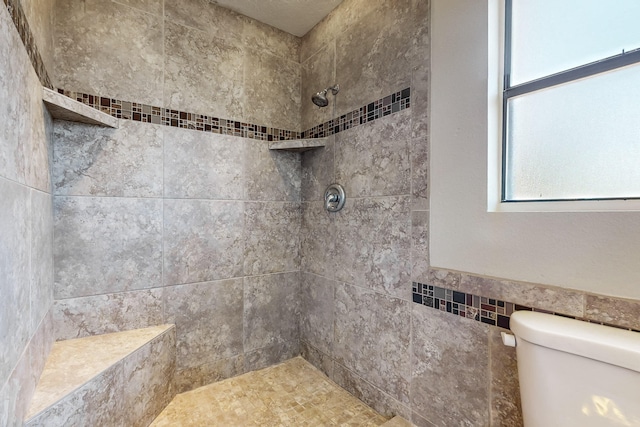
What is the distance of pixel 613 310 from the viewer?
75 cm

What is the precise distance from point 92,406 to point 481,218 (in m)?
1.56

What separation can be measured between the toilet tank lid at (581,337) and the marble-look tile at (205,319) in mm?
1422

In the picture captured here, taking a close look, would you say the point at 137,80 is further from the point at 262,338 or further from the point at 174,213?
the point at 262,338

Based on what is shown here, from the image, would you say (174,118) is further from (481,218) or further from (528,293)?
(528,293)

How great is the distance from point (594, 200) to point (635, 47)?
410 millimetres

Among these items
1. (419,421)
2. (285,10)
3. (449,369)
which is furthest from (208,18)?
(419,421)

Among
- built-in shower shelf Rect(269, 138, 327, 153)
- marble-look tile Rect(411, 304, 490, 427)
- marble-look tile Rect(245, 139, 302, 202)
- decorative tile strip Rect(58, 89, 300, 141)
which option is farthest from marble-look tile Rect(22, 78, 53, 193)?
marble-look tile Rect(411, 304, 490, 427)

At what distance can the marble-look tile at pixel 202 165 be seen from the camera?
5.00 feet

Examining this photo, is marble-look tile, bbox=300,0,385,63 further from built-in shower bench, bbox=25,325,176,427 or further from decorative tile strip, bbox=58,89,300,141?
built-in shower bench, bbox=25,325,176,427

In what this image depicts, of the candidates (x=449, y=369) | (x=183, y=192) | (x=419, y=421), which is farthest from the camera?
(x=183, y=192)

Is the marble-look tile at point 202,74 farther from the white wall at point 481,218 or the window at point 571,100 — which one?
the window at point 571,100

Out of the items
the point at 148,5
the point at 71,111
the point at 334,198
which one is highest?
the point at 148,5

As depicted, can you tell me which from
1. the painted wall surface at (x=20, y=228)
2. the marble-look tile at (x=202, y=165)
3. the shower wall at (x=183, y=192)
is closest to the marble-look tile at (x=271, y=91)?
the shower wall at (x=183, y=192)

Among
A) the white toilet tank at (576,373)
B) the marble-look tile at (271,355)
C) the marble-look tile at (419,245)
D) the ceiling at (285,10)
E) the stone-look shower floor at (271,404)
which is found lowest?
the stone-look shower floor at (271,404)
